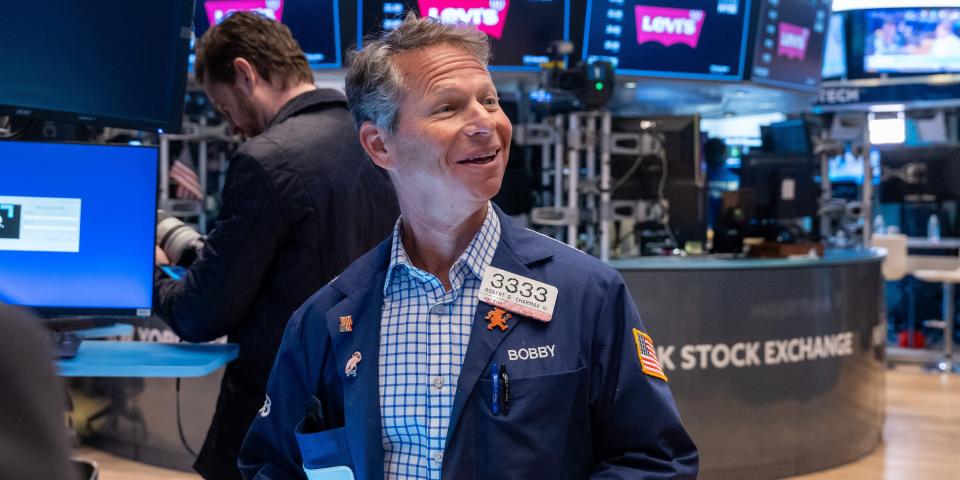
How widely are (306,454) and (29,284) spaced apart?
3.62 ft

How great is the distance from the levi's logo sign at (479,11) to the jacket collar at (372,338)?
435 centimetres

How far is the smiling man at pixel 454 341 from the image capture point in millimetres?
1493

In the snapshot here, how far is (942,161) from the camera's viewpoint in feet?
31.5

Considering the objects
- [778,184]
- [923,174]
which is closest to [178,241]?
[778,184]

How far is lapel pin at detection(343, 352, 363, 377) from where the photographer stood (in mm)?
1567

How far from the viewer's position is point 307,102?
8.32 feet

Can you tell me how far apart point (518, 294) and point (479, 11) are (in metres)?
4.59

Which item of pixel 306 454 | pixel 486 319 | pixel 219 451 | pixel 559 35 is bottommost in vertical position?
pixel 219 451

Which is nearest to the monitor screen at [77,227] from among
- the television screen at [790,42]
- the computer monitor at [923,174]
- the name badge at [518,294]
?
the name badge at [518,294]

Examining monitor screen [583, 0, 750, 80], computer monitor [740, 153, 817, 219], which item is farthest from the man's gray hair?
computer monitor [740, 153, 817, 219]

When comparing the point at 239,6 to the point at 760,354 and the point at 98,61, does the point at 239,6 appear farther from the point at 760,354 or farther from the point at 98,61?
the point at 98,61

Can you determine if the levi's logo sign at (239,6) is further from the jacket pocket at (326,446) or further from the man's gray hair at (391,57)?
the jacket pocket at (326,446)

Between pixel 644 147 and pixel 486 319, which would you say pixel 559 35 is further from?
pixel 486 319

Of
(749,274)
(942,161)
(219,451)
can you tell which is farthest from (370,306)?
(942,161)
